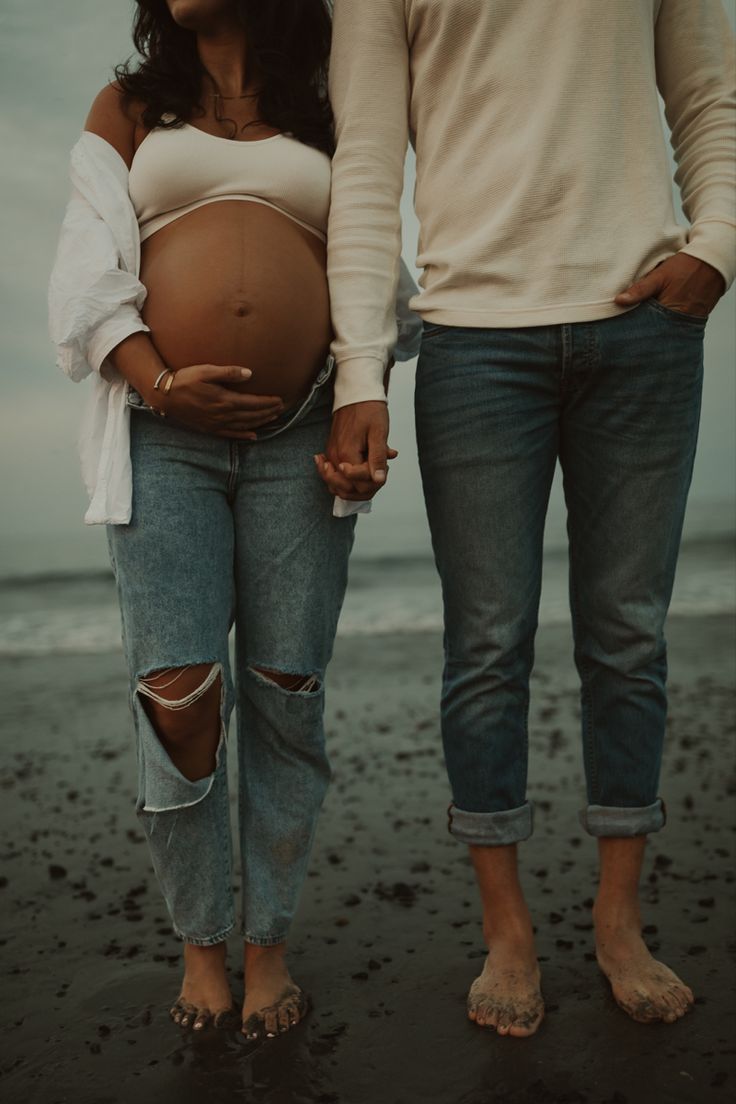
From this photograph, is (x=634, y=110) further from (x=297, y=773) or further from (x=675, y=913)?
(x=675, y=913)

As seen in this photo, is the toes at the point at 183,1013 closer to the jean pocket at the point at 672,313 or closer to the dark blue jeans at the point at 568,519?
the dark blue jeans at the point at 568,519

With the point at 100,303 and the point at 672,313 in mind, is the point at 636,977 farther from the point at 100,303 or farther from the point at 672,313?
the point at 100,303

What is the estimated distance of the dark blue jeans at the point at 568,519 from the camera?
6.29 feet

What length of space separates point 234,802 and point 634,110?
255 cm

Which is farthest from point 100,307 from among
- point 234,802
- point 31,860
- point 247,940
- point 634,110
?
point 234,802

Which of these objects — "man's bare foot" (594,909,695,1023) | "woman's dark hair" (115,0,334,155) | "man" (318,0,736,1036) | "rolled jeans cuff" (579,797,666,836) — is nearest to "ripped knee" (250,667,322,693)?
"man" (318,0,736,1036)

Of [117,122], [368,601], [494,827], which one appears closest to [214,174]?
[117,122]

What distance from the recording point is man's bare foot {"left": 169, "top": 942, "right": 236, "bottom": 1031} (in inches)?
78.8

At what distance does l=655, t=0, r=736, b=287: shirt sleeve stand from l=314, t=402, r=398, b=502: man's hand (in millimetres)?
721

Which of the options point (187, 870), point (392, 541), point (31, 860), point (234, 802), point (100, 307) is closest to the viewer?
point (100, 307)

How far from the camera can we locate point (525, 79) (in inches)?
74.5

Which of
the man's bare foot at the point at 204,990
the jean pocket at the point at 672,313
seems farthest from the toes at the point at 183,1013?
the jean pocket at the point at 672,313

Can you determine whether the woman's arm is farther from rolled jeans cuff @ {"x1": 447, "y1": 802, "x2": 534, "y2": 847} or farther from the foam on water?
the foam on water

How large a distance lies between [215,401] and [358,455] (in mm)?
287
